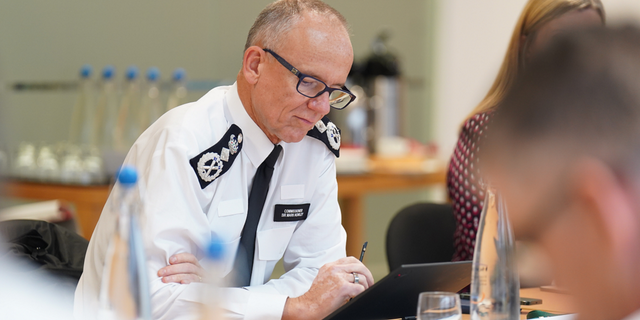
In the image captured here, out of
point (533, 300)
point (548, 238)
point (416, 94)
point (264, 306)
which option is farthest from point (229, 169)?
point (416, 94)

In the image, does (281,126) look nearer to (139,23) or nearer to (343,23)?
(343,23)

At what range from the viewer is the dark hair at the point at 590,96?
0.60 metres

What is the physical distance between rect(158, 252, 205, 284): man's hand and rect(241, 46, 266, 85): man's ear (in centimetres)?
42

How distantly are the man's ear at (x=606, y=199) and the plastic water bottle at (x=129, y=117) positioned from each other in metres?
2.33

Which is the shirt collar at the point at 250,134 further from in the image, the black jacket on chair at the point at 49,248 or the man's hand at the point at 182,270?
the black jacket on chair at the point at 49,248

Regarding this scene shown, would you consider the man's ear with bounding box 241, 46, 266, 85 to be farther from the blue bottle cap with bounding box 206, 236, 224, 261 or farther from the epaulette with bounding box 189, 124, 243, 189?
the blue bottle cap with bounding box 206, 236, 224, 261

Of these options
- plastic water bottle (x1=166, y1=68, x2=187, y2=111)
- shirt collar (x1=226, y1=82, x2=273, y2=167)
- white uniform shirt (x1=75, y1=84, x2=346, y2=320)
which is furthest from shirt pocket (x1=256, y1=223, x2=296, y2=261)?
plastic water bottle (x1=166, y1=68, x2=187, y2=111)

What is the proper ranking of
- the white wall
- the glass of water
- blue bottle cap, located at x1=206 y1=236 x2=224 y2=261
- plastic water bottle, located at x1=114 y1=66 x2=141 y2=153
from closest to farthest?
blue bottle cap, located at x1=206 y1=236 x2=224 y2=261
the glass of water
plastic water bottle, located at x1=114 y1=66 x2=141 y2=153
the white wall

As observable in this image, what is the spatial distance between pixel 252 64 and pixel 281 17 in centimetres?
13

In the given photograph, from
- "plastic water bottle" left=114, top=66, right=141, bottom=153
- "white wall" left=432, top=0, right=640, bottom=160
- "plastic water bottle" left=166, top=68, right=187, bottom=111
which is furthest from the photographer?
"white wall" left=432, top=0, right=640, bottom=160

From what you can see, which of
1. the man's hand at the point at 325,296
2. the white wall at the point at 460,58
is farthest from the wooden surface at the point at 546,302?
the white wall at the point at 460,58

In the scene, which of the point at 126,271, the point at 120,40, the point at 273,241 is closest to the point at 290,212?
the point at 273,241

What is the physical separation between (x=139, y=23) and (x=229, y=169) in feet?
7.34

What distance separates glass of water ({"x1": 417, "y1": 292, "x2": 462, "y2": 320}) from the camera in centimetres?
103
